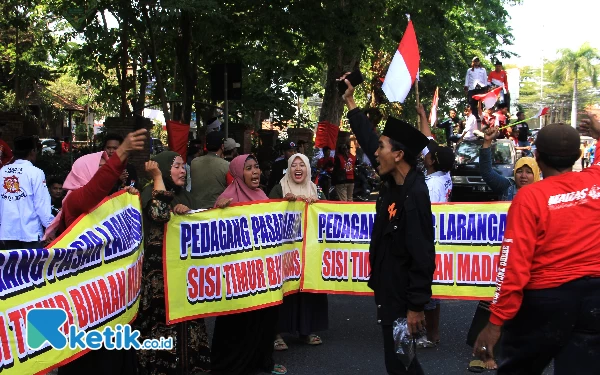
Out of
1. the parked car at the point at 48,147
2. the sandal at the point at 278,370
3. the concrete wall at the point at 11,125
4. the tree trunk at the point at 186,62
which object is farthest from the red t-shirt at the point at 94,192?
the parked car at the point at 48,147

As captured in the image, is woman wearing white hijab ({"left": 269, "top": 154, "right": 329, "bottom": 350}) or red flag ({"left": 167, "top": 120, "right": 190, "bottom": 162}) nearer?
woman wearing white hijab ({"left": 269, "top": 154, "right": 329, "bottom": 350})

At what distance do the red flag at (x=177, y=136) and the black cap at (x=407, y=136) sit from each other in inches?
304

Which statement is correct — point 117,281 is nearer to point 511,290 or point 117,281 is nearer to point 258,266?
point 258,266

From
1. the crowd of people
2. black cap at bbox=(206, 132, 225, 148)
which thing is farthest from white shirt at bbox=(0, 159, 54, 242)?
black cap at bbox=(206, 132, 225, 148)

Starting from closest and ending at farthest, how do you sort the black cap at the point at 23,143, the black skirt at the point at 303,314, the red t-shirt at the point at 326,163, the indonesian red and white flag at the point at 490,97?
the black skirt at the point at 303,314 < the black cap at the point at 23,143 < the red t-shirt at the point at 326,163 < the indonesian red and white flag at the point at 490,97

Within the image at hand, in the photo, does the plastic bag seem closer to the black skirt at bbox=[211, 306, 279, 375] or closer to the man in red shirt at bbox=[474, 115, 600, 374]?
the man in red shirt at bbox=[474, 115, 600, 374]

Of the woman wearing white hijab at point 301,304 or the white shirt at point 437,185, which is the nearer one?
the woman wearing white hijab at point 301,304

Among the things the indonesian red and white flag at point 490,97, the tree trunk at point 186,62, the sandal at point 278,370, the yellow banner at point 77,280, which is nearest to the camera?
the yellow banner at point 77,280

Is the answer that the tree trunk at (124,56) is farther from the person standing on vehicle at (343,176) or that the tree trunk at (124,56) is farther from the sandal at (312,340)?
the person standing on vehicle at (343,176)

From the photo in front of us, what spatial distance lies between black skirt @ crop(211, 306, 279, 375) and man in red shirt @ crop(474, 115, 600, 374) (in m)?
2.64

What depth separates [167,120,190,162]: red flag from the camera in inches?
457

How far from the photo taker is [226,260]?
5602 millimetres

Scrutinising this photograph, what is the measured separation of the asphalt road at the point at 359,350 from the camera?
5.91 m

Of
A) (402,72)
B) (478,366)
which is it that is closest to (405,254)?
(478,366)
